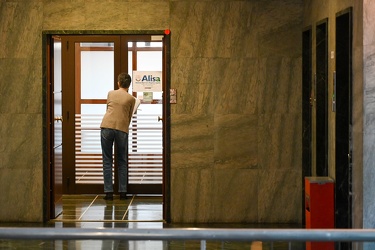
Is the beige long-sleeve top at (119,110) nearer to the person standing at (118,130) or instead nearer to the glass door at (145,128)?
the person standing at (118,130)

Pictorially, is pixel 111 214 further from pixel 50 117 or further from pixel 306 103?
pixel 306 103

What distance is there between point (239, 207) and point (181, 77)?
1665 millimetres

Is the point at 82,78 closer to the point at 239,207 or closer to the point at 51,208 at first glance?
the point at 51,208

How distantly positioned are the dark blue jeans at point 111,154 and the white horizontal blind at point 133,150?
1.05 feet

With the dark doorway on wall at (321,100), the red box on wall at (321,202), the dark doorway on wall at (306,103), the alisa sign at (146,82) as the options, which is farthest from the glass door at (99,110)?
the red box on wall at (321,202)

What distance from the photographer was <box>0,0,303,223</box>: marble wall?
10.7m

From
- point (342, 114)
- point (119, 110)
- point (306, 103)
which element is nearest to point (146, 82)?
point (119, 110)

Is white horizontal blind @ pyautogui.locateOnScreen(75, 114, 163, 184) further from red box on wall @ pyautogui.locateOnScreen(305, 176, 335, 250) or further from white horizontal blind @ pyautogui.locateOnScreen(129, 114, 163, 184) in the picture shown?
red box on wall @ pyautogui.locateOnScreen(305, 176, 335, 250)

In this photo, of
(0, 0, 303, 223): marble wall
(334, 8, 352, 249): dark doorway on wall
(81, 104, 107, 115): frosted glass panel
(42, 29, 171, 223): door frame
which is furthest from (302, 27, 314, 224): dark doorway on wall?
(81, 104, 107, 115): frosted glass panel

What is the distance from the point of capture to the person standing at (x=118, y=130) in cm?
1216

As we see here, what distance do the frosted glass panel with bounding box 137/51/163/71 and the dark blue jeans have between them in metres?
1.00

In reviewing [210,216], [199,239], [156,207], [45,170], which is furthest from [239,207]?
[199,239]

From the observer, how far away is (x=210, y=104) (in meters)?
10.8

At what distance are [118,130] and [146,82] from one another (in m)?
0.78
